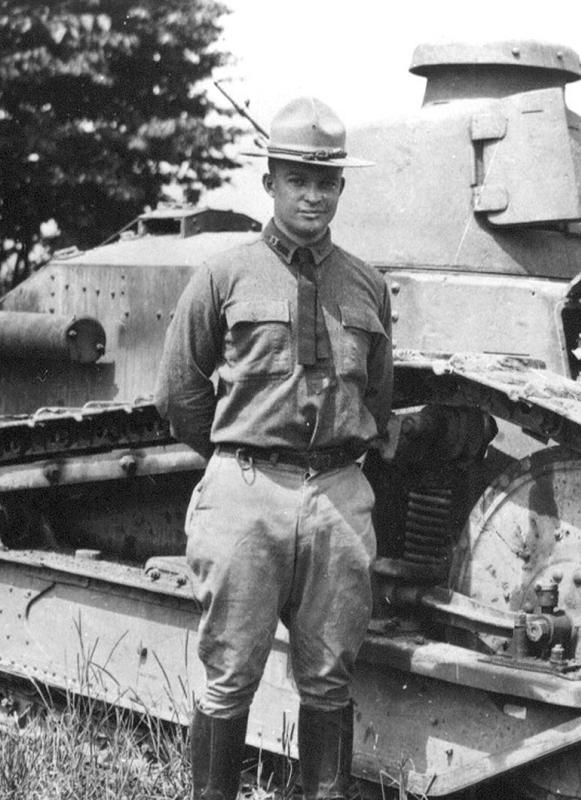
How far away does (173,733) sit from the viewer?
7.12 metres

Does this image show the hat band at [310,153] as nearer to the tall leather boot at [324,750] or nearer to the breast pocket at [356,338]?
the breast pocket at [356,338]

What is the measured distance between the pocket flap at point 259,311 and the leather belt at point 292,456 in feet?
1.40

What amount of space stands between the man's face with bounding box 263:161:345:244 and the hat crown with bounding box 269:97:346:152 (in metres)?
0.07

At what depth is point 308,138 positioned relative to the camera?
537cm

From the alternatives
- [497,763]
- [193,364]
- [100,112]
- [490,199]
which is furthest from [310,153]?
[100,112]

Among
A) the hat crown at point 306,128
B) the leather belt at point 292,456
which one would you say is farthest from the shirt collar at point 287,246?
the leather belt at point 292,456

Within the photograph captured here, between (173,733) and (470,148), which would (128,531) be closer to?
(173,733)

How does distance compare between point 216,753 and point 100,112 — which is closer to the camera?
point 216,753

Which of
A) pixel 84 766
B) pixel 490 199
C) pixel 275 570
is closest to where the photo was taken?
pixel 275 570

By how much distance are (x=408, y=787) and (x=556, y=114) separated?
3172 millimetres

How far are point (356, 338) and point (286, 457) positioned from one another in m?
0.48

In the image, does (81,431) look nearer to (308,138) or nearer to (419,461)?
(419,461)

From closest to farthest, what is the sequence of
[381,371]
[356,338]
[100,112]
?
[356,338] → [381,371] → [100,112]

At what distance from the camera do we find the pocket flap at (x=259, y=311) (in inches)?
210
